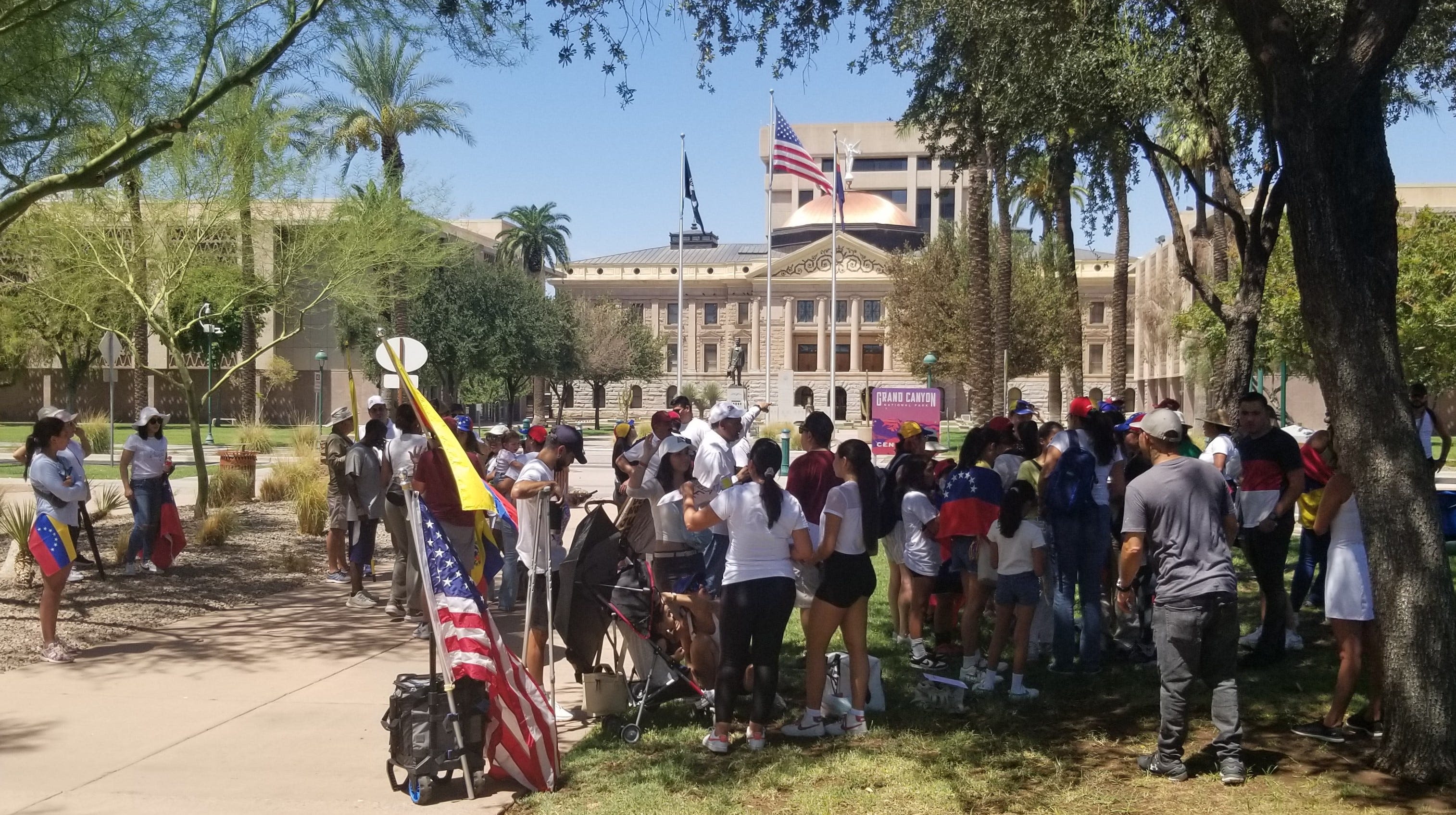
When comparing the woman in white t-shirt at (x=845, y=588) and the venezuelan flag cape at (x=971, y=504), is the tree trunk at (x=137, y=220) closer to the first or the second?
the venezuelan flag cape at (x=971, y=504)

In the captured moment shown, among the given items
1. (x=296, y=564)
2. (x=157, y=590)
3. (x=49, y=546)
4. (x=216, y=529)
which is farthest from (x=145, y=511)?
(x=49, y=546)

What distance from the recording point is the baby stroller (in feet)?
21.9

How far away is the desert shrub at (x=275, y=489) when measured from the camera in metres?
19.3

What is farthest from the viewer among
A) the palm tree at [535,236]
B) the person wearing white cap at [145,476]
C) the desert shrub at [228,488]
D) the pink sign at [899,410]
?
the palm tree at [535,236]

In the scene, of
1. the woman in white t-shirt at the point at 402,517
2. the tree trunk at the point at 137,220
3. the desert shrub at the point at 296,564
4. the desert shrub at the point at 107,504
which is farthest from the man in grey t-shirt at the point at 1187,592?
the tree trunk at the point at 137,220

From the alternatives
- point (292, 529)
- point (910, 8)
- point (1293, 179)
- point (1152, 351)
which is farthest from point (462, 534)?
point (1152, 351)

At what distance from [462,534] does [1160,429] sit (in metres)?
4.80

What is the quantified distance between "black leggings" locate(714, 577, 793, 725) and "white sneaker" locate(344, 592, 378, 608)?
5194mm

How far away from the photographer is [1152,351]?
67250 millimetres

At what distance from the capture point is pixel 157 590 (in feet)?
36.1

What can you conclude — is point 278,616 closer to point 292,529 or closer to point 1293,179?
point 292,529

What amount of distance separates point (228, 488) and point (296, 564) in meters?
6.80

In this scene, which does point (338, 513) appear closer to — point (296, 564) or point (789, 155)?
point (296, 564)

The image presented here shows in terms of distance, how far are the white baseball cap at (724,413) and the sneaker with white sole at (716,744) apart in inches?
78.9
